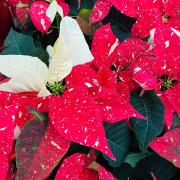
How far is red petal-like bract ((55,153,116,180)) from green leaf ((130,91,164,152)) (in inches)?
2.9

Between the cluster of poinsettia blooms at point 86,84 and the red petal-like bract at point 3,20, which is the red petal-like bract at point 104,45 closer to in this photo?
the cluster of poinsettia blooms at point 86,84

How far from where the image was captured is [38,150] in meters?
0.52

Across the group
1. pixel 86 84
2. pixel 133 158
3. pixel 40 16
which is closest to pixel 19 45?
pixel 40 16

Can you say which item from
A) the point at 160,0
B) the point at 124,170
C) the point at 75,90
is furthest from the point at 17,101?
the point at 160,0

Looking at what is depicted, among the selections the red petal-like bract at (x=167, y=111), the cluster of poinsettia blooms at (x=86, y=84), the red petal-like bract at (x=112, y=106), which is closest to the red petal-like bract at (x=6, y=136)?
the cluster of poinsettia blooms at (x=86, y=84)

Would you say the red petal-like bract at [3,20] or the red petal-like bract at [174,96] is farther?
the red petal-like bract at [3,20]

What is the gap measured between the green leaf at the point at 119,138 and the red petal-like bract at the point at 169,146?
4 centimetres

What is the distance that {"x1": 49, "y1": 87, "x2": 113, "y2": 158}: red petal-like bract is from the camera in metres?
0.50

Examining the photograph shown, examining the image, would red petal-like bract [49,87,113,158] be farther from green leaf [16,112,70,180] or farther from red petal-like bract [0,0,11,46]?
red petal-like bract [0,0,11,46]

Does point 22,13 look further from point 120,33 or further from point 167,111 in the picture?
point 167,111

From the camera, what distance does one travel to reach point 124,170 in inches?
23.7

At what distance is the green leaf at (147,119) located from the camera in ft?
1.81

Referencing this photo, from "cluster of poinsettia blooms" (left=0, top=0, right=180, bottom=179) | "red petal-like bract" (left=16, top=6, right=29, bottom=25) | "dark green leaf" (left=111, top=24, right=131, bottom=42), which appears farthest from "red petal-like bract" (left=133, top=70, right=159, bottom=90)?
"red petal-like bract" (left=16, top=6, right=29, bottom=25)

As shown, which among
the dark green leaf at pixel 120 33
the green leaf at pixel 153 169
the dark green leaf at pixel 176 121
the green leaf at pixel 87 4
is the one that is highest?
the green leaf at pixel 87 4
